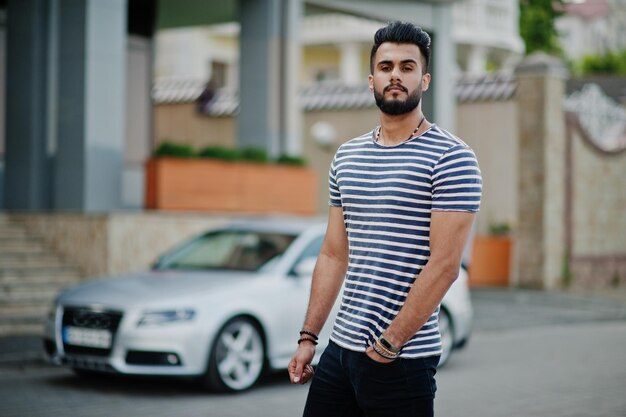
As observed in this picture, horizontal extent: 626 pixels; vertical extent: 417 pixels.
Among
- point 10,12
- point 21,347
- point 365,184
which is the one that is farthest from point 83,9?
point 365,184

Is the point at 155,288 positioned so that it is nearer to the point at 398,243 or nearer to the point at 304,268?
the point at 304,268

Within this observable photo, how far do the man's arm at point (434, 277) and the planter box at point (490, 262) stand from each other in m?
18.1

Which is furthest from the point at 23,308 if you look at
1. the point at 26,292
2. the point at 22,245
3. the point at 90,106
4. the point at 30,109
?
the point at 30,109

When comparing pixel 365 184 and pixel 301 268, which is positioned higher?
pixel 365 184

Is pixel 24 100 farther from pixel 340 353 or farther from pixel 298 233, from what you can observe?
pixel 340 353

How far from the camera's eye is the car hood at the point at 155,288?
8969mm

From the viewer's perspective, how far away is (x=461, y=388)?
31.0 feet

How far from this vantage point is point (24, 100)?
15.6 meters

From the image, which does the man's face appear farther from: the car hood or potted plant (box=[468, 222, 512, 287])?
potted plant (box=[468, 222, 512, 287])

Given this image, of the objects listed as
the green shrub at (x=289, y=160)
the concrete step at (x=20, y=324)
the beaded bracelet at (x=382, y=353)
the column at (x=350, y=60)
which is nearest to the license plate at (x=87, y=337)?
the concrete step at (x=20, y=324)

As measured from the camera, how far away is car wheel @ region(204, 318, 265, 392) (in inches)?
351

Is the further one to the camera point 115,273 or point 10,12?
point 10,12

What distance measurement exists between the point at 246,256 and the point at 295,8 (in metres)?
8.83

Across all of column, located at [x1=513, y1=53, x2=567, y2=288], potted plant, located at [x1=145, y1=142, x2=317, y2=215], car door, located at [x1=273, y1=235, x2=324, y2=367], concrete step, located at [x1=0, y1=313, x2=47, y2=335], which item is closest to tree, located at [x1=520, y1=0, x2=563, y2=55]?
column, located at [x1=513, y1=53, x2=567, y2=288]
